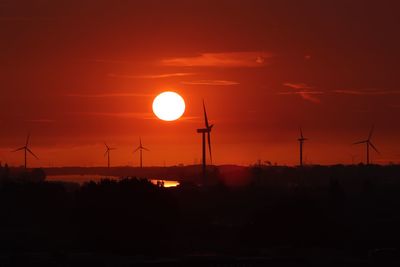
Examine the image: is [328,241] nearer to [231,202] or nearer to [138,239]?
[138,239]

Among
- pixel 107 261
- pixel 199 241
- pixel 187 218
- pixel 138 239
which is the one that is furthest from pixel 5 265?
pixel 187 218

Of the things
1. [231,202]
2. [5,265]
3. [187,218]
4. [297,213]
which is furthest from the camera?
[231,202]

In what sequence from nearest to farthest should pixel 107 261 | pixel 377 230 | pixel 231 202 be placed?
pixel 107 261, pixel 377 230, pixel 231 202

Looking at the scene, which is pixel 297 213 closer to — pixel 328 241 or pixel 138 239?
pixel 328 241

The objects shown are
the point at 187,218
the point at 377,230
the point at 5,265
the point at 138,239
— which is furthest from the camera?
the point at 187,218

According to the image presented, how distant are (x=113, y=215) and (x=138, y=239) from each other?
5.28m

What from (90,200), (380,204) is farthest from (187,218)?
(380,204)

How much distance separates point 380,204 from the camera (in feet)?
592

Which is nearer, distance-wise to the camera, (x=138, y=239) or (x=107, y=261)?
(x=107, y=261)

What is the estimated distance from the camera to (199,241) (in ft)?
351

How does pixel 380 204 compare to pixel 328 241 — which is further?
pixel 380 204

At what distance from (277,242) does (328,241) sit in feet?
19.4

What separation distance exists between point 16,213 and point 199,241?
37.0m

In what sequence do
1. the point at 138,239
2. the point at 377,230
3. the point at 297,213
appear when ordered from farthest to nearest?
the point at 377,230 < the point at 297,213 < the point at 138,239
